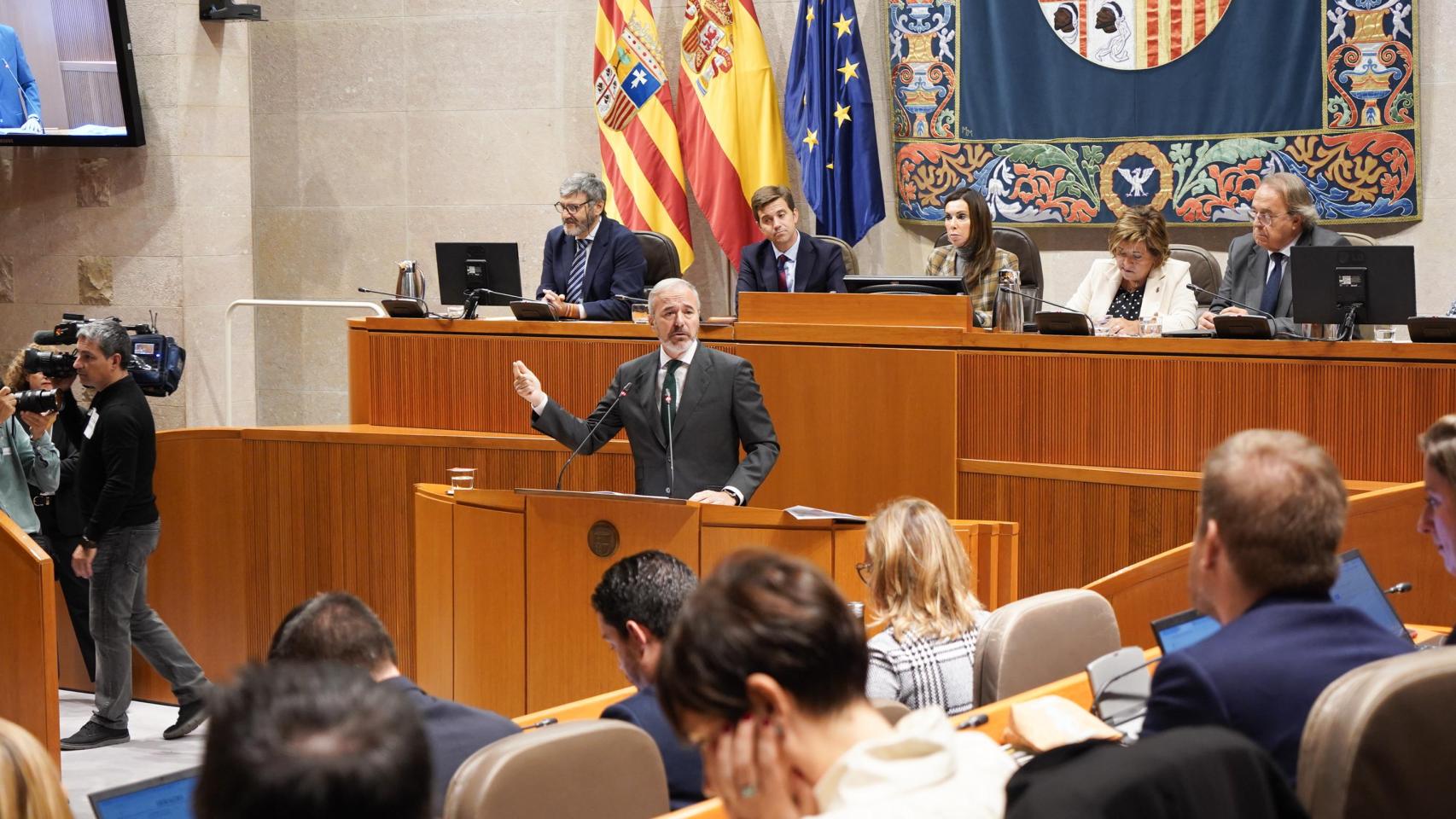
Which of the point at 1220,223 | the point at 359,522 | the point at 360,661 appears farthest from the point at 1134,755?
the point at 1220,223

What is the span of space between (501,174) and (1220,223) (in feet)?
13.5

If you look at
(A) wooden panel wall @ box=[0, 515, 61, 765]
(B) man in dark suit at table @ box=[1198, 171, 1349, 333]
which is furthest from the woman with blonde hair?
(B) man in dark suit at table @ box=[1198, 171, 1349, 333]

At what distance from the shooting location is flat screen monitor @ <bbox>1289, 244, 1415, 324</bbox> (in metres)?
4.67

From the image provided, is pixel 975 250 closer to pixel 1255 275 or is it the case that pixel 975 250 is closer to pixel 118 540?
pixel 1255 275

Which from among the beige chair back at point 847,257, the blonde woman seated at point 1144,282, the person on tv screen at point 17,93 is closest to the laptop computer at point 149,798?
the blonde woman seated at point 1144,282

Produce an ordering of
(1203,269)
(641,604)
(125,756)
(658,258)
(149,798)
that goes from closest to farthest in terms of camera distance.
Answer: (149,798) → (641,604) → (125,756) → (1203,269) → (658,258)

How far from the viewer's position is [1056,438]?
5301mm

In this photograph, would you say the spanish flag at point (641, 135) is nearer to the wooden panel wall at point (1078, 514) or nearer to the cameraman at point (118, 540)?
the cameraman at point (118, 540)

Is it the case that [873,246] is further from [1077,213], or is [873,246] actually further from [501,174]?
[501,174]

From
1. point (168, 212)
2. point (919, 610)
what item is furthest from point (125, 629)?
point (919, 610)

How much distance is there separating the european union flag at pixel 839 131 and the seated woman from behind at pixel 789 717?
6.62 m

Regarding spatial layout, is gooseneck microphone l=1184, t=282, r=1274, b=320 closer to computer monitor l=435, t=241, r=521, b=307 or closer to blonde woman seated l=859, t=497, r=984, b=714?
blonde woman seated l=859, t=497, r=984, b=714

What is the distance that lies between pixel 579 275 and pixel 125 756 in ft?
8.92

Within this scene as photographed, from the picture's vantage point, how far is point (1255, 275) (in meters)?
5.40
